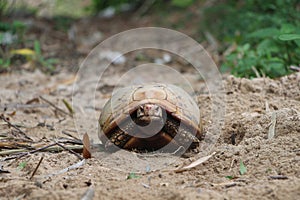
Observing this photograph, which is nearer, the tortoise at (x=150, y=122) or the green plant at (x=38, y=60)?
the tortoise at (x=150, y=122)

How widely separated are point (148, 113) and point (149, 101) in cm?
11

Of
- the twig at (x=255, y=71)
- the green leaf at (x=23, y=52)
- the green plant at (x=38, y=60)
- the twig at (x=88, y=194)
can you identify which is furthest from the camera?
the green plant at (x=38, y=60)

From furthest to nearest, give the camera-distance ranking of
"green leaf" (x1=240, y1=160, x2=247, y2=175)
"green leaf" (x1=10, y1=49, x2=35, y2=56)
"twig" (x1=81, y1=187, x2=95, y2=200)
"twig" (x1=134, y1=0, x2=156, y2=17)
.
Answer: "twig" (x1=134, y1=0, x2=156, y2=17) < "green leaf" (x1=10, y1=49, x2=35, y2=56) < "green leaf" (x1=240, y1=160, x2=247, y2=175) < "twig" (x1=81, y1=187, x2=95, y2=200)

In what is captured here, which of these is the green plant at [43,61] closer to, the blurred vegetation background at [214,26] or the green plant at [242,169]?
the blurred vegetation background at [214,26]

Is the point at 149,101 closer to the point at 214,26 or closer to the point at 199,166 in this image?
the point at 199,166

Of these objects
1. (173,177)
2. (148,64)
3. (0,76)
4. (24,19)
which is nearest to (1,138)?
(173,177)

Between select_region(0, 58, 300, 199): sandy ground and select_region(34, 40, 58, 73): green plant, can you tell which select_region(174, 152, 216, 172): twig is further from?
select_region(34, 40, 58, 73): green plant

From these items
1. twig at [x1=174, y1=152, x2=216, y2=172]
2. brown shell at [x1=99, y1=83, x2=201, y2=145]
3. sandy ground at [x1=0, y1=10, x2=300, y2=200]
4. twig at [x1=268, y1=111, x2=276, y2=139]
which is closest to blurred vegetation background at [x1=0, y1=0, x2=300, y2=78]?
sandy ground at [x1=0, y1=10, x2=300, y2=200]

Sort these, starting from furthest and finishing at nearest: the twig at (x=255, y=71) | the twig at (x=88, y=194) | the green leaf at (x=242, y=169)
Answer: the twig at (x=255, y=71) → the green leaf at (x=242, y=169) → the twig at (x=88, y=194)

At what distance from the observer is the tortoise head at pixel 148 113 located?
9.61 ft

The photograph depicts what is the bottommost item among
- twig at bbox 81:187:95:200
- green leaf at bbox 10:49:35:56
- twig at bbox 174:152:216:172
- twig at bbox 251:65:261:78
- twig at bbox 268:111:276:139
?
twig at bbox 81:187:95:200

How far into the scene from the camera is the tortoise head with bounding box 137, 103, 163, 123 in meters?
2.93

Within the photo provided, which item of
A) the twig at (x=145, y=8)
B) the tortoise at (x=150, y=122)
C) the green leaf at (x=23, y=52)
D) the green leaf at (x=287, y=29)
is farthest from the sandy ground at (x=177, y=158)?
the twig at (x=145, y=8)

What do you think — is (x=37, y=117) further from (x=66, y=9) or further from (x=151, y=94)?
(x=66, y=9)
